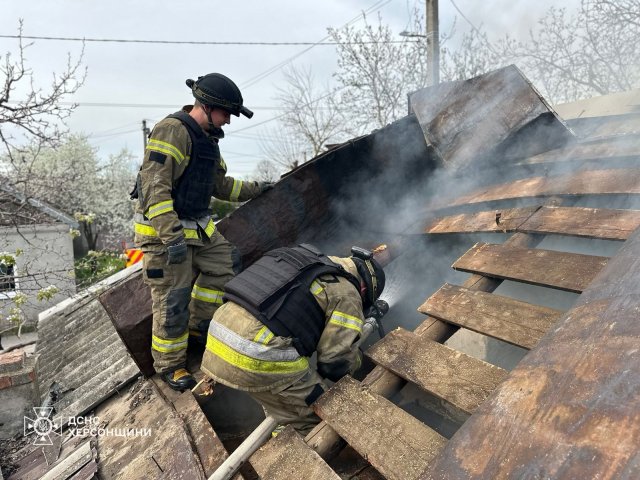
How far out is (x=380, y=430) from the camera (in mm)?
1523

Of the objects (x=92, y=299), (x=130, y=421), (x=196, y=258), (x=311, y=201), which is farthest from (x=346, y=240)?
(x=92, y=299)

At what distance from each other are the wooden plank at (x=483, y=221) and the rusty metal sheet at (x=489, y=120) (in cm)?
52

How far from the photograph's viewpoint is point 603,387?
103 cm

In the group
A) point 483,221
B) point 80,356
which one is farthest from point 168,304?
point 483,221

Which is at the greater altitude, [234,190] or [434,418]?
[234,190]

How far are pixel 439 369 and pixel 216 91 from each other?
2.15 metres

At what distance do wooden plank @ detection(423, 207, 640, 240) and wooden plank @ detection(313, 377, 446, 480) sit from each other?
4.17 ft

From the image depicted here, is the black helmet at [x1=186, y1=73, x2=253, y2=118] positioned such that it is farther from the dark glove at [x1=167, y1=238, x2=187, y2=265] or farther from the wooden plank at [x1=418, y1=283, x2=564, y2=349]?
the wooden plank at [x1=418, y1=283, x2=564, y2=349]

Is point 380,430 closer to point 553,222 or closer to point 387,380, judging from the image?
point 387,380

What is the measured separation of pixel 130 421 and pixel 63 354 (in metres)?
2.04

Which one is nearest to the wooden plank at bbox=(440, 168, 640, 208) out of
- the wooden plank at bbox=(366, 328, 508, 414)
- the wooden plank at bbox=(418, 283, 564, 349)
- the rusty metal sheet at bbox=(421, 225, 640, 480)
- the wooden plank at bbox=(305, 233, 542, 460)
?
the wooden plank at bbox=(305, 233, 542, 460)

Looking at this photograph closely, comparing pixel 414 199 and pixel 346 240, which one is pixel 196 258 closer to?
pixel 346 240

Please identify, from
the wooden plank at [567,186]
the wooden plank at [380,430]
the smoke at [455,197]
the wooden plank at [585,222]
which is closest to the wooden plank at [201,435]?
the wooden plank at [380,430]

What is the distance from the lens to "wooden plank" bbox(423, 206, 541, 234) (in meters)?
2.47
